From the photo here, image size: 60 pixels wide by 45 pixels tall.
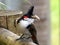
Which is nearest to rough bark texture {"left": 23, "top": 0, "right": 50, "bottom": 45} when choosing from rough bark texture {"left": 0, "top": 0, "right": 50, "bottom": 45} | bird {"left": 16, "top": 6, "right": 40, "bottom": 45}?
rough bark texture {"left": 0, "top": 0, "right": 50, "bottom": 45}

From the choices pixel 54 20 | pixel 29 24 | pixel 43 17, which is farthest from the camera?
pixel 54 20

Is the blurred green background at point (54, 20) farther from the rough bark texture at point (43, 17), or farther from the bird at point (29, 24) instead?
the bird at point (29, 24)

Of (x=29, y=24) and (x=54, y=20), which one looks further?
(x=54, y=20)

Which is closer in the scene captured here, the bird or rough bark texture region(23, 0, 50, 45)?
Result: the bird

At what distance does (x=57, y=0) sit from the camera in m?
2.22

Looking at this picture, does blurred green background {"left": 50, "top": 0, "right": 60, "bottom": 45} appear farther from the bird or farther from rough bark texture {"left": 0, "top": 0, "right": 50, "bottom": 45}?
the bird

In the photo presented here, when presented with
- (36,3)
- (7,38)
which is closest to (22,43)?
(7,38)

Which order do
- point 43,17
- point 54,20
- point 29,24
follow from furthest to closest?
1. point 54,20
2. point 43,17
3. point 29,24

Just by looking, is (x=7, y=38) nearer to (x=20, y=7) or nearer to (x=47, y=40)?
(x=47, y=40)

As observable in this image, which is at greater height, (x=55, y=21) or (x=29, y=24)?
(x=29, y=24)

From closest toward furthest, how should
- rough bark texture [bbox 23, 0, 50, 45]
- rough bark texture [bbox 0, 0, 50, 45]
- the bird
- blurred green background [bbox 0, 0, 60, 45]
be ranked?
the bird, rough bark texture [bbox 0, 0, 50, 45], rough bark texture [bbox 23, 0, 50, 45], blurred green background [bbox 0, 0, 60, 45]

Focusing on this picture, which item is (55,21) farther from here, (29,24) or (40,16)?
(29,24)

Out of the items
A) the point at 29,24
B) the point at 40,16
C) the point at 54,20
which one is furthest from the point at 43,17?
the point at 29,24

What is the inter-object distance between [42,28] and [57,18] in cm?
21
